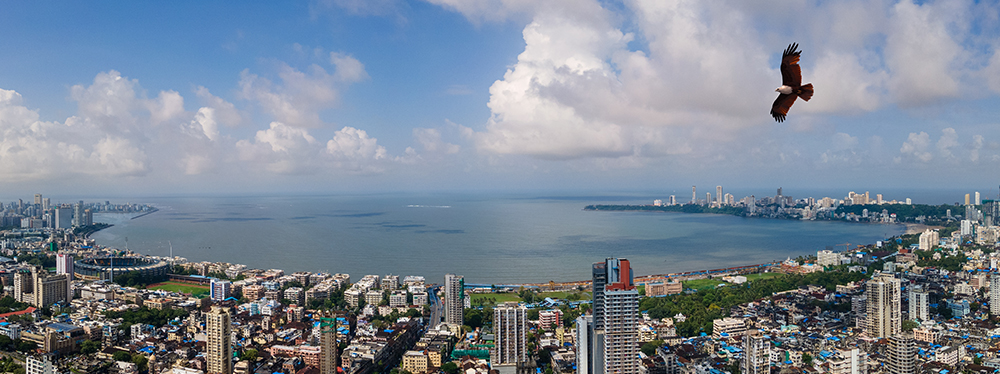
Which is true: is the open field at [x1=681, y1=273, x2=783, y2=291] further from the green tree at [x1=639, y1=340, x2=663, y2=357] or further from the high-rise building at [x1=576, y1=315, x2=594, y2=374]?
the high-rise building at [x1=576, y1=315, x2=594, y2=374]

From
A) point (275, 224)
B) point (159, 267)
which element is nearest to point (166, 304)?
point (159, 267)

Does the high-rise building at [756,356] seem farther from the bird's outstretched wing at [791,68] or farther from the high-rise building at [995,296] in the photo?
the high-rise building at [995,296]

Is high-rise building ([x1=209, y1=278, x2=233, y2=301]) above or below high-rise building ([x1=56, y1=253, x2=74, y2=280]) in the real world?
below

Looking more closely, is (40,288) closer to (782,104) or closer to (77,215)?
(782,104)

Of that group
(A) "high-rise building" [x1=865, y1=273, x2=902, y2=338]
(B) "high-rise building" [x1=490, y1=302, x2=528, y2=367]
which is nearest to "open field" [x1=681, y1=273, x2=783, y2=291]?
(A) "high-rise building" [x1=865, y1=273, x2=902, y2=338]

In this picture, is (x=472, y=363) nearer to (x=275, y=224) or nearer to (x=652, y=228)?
(x=652, y=228)

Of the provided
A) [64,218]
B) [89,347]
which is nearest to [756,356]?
[89,347]

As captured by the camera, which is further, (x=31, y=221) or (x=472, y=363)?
(x=31, y=221)
